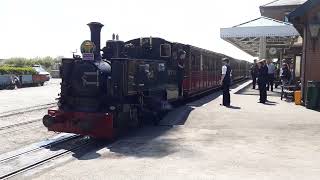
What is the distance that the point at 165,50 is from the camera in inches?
539

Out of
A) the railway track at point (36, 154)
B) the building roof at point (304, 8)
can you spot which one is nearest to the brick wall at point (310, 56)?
the building roof at point (304, 8)

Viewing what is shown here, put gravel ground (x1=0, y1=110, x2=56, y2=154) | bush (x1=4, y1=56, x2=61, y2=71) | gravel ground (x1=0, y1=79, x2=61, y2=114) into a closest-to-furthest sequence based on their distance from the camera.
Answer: gravel ground (x1=0, y1=110, x2=56, y2=154) → gravel ground (x1=0, y1=79, x2=61, y2=114) → bush (x1=4, y1=56, x2=61, y2=71)

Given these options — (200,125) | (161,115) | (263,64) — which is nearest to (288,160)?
(200,125)

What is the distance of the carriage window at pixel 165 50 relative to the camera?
1350cm

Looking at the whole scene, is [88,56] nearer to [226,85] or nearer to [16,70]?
[226,85]

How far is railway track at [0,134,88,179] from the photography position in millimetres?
7459

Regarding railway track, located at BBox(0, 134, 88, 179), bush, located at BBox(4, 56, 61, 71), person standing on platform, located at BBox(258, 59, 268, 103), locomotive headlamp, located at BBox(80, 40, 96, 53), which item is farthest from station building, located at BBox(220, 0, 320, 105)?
bush, located at BBox(4, 56, 61, 71)

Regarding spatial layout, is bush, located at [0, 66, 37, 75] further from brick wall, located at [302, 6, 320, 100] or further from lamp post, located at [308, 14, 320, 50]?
lamp post, located at [308, 14, 320, 50]

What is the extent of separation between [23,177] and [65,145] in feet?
8.96

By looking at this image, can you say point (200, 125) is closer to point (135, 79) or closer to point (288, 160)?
point (135, 79)

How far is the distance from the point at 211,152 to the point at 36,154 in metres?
3.34

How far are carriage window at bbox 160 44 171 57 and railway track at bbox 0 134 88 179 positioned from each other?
417cm

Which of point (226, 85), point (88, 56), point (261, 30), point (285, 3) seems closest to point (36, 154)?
point (88, 56)

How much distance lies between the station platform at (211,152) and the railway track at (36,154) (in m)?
0.45
